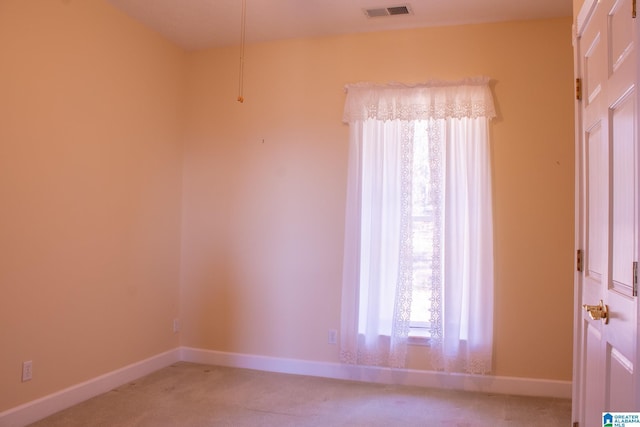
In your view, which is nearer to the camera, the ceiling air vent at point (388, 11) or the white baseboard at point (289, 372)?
the white baseboard at point (289, 372)

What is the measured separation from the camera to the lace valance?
3779 mm

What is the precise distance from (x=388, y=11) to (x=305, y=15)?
0.63 metres

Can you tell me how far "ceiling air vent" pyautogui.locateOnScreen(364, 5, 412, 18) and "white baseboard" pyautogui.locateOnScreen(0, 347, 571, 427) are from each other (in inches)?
109

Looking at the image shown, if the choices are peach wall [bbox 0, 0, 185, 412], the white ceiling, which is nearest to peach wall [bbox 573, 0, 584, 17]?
the white ceiling

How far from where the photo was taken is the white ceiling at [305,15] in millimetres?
3586

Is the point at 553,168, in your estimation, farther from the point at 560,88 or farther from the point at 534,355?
the point at 534,355

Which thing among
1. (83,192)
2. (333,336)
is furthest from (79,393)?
(333,336)

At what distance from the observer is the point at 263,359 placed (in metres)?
4.24

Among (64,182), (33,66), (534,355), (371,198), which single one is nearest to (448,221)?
(371,198)

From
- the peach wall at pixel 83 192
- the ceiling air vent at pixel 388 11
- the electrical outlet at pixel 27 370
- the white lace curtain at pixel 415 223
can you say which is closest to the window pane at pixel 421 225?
the white lace curtain at pixel 415 223

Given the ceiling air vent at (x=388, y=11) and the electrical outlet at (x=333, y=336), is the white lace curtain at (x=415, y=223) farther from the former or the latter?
the ceiling air vent at (x=388, y=11)

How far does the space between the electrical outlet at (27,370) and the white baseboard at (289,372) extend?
6.3 inches

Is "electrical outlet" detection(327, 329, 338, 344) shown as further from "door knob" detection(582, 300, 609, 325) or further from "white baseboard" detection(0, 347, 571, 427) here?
"door knob" detection(582, 300, 609, 325)

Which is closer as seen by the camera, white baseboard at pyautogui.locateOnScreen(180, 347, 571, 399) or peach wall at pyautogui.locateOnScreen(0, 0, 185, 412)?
peach wall at pyautogui.locateOnScreen(0, 0, 185, 412)
